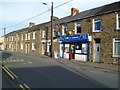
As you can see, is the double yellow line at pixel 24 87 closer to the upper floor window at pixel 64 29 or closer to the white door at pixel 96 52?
the white door at pixel 96 52

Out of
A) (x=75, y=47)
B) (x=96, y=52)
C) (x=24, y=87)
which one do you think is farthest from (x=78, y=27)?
(x=24, y=87)

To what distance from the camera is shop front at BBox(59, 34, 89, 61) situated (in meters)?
15.1

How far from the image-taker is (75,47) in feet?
54.7

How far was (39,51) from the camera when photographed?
24797 mm

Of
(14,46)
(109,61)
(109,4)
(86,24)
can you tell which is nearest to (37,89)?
(109,61)

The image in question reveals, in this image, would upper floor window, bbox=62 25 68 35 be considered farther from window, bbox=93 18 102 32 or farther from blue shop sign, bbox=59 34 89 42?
window, bbox=93 18 102 32

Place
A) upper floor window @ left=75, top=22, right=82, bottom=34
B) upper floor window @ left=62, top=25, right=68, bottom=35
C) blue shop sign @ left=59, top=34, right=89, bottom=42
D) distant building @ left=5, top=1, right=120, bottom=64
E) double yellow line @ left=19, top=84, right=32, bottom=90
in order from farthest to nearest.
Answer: upper floor window @ left=62, top=25, right=68, bottom=35, upper floor window @ left=75, top=22, right=82, bottom=34, blue shop sign @ left=59, top=34, right=89, bottom=42, distant building @ left=5, top=1, right=120, bottom=64, double yellow line @ left=19, top=84, right=32, bottom=90

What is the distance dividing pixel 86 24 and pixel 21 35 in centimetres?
2439

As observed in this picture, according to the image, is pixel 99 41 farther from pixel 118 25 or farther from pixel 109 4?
pixel 109 4

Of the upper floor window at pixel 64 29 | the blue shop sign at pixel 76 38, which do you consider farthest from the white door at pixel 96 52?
the upper floor window at pixel 64 29

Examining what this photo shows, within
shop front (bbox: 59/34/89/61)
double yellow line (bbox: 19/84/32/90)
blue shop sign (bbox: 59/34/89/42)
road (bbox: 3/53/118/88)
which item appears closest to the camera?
double yellow line (bbox: 19/84/32/90)

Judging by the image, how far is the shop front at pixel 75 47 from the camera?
15140mm

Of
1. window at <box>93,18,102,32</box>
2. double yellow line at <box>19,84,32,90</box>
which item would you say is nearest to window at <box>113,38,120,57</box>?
window at <box>93,18,102,32</box>

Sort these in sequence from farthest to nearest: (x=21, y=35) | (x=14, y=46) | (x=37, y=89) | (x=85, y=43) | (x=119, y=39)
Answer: (x=14, y=46) → (x=21, y=35) → (x=85, y=43) → (x=119, y=39) → (x=37, y=89)
